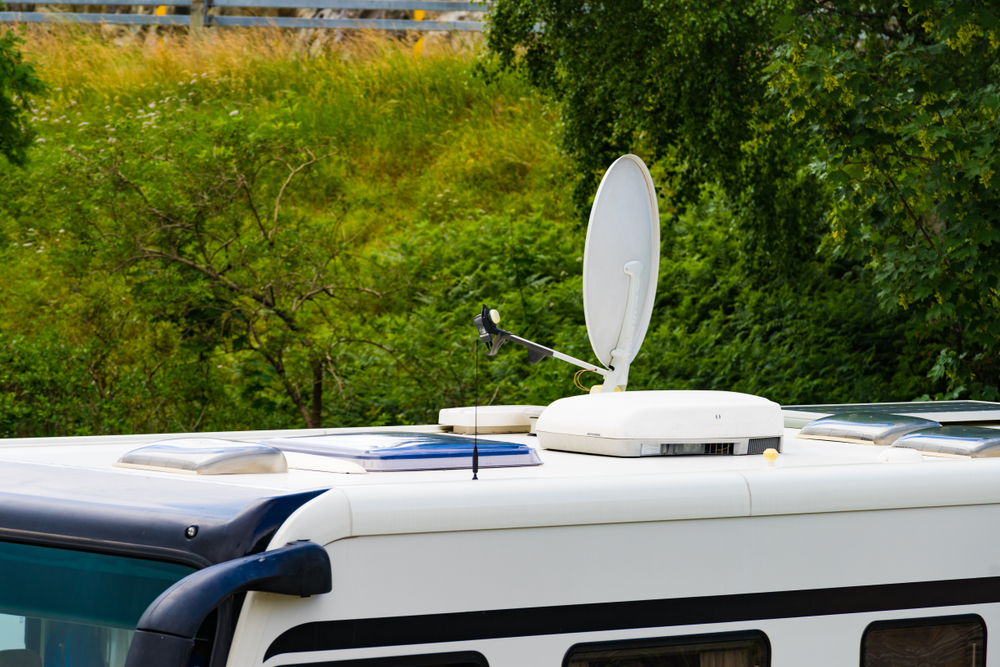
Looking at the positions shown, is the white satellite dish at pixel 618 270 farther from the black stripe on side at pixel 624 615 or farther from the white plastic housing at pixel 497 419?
the black stripe on side at pixel 624 615

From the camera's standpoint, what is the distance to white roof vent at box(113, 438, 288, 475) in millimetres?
1968

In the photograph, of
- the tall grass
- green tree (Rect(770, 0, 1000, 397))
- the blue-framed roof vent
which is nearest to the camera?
the blue-framed roof vent

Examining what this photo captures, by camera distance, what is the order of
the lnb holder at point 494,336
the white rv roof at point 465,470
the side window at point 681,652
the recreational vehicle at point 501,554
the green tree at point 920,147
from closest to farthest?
the recreational vehicle at point 501,554
the side window at point 681,652
the white rv roof at point 465,470
the lnb holder at point 494,336
the green tree at point 920,147

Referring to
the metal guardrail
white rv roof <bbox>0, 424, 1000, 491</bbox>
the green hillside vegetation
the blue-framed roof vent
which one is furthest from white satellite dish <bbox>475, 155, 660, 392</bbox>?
the metal guardrail

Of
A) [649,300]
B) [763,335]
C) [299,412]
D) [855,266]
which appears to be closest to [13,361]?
[299,412]

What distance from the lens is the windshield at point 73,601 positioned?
67.2 inches

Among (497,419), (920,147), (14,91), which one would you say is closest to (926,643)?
(497,419)

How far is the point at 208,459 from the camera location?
6.45ft

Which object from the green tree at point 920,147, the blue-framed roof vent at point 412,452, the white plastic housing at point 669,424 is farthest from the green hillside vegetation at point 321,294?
the blue-framed roof vent at point 412,452

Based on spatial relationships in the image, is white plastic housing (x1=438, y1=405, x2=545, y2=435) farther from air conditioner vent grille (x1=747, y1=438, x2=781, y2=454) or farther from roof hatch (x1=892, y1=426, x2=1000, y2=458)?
roof hatch (x1=892, y1=426, x2=1000, y2=458)

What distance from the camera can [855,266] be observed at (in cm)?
1247

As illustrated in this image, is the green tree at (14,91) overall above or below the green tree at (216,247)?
above

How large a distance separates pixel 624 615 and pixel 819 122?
20.6 feet

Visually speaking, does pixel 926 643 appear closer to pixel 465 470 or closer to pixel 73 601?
pixel 465 470
